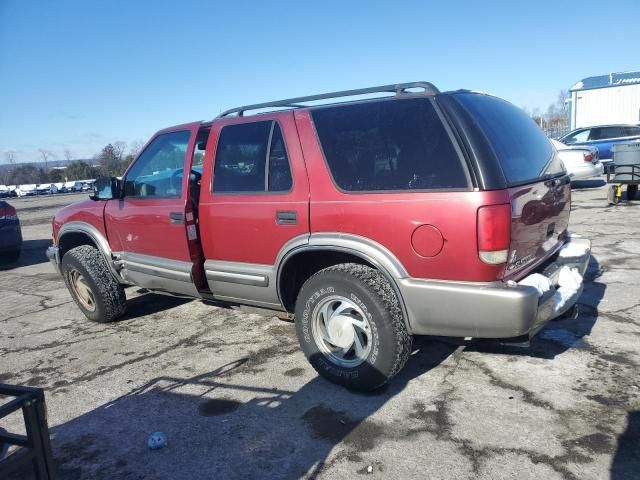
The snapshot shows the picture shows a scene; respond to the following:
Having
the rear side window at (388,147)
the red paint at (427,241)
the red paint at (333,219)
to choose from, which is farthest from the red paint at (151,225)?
the red paint at (427,241)

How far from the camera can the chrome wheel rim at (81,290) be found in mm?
5086

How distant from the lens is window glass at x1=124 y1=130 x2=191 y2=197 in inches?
171

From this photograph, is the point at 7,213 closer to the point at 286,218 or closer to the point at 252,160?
the point at 252,160

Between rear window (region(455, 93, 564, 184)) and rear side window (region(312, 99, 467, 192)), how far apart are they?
0.29 meters

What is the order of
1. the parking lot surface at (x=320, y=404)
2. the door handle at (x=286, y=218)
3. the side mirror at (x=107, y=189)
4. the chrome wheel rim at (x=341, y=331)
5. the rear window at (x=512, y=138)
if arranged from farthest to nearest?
the side mirror at (x=107, y=189) → the door handle at (x=286, y=218) → the chrome wheel rim at (x=341, y=331) → the rear window at (x=512, y=138) → the parking lot surface at (x=320, y=404)

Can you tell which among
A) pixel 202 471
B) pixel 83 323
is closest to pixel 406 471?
pixel 202 471

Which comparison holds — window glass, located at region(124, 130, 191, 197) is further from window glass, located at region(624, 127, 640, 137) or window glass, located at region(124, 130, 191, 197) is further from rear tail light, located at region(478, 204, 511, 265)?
window glass, located at region(624, 127, 640, 137)

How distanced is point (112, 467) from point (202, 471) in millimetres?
532

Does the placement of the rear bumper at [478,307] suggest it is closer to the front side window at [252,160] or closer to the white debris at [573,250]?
the white debris at [573,250]

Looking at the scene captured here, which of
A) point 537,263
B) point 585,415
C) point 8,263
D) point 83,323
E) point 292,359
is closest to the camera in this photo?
point 585,415

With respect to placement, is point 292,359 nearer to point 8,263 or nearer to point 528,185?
point 528,185

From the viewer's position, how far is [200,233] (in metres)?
4.04

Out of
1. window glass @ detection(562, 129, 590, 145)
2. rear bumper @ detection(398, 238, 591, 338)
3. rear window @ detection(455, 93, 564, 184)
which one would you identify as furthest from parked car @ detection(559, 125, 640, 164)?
rear bumper @ detection(398, 238, 591, 338)

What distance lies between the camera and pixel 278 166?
3537 mm
